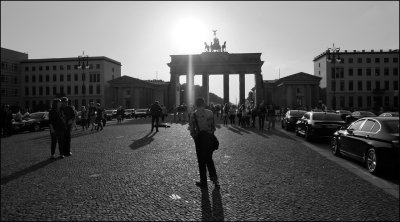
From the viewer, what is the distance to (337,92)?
3937 inches

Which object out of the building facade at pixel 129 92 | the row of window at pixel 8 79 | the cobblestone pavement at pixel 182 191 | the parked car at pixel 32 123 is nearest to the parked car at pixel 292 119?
the cobblestone pavement at pixel 182 191

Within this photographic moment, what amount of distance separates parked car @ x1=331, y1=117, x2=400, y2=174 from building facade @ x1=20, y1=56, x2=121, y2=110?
97.0 metres

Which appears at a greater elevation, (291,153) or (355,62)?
(355,62)

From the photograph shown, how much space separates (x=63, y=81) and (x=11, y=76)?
14.5 meters

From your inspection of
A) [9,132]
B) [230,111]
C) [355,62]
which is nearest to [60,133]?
[9,132]

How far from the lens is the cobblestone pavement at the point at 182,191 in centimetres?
526

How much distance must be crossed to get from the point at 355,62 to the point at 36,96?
3921 inches

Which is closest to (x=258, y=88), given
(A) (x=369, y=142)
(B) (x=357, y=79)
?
(B) (x=357, y=79)

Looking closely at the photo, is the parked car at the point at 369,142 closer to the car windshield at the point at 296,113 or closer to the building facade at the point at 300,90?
the car windshield at the point at 296,113

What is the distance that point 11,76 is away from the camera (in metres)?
99.6

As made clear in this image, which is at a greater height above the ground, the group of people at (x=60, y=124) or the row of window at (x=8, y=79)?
the row of window at (x=8, y=79)

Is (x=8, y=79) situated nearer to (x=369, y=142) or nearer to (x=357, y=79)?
(x=357, y=79)

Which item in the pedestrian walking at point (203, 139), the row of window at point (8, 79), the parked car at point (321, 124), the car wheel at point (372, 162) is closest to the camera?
the pedestrian walking at point (203, 139)

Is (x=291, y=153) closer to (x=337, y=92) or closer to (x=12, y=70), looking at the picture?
(x=337, y=92)
